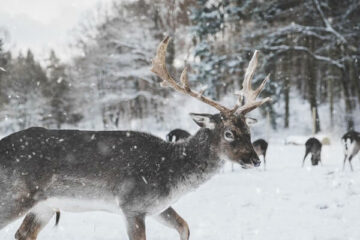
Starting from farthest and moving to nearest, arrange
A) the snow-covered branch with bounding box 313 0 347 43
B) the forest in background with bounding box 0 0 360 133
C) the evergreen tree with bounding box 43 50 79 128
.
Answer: the evergreen tree with bounding box 43 50 79 128, the forest in background with bounding box 0 0 360 133, the snow-covered branch with bounding box 313 0 347 43

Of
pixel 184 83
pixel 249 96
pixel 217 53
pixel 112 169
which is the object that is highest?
pixel 217 53

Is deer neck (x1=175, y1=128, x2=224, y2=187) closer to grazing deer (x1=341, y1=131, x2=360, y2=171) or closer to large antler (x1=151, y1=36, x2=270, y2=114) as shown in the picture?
large antler (x1=151, y1=36, x2=270, y2=114)

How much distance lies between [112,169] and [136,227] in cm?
69

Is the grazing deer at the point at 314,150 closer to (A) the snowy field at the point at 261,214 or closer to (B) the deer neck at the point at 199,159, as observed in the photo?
(A) the snowy field at the point at 261,214

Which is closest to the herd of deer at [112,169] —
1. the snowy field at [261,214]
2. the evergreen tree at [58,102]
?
the snowy field at [261,214]

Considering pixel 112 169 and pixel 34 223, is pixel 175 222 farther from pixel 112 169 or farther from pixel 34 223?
pixel 34 223

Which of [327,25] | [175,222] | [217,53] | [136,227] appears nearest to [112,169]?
[136,227]

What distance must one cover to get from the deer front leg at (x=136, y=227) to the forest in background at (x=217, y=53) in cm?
1815

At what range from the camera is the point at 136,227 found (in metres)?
4.27

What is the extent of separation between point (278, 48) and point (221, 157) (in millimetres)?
18412

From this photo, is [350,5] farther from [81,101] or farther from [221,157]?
[81,101]

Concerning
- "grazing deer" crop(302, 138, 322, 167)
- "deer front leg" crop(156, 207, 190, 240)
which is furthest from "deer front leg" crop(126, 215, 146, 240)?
"grazing deer" crop(302, 138, 322, 167)

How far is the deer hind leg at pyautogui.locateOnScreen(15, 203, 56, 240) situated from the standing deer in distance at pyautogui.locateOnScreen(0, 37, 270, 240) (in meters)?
0.01

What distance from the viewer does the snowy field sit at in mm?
5852
